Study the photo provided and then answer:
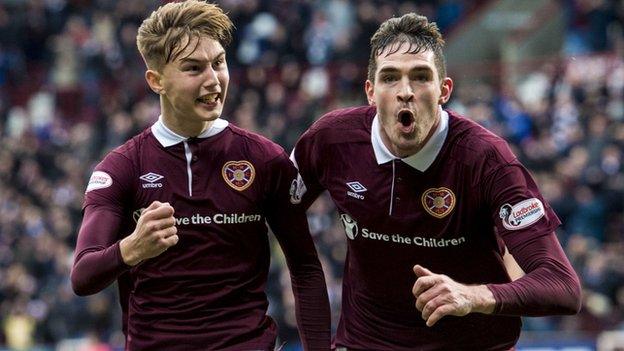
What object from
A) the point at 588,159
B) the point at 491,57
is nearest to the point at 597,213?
the point at 588,159

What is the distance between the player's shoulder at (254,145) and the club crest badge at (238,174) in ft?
0.25

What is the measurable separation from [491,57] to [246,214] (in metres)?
15.6

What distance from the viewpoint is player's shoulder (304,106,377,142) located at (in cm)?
624

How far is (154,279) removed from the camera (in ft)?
19.4

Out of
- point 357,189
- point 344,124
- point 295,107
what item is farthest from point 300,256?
point 295,107

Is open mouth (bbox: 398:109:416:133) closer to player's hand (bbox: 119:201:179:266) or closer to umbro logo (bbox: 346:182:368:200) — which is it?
umbro logo (bbox: 346:182:368:200)

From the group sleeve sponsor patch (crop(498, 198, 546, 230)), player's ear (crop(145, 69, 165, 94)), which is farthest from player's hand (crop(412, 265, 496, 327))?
player's ear (crop(145, 69, 165, 94))

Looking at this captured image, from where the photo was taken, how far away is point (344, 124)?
6.27m

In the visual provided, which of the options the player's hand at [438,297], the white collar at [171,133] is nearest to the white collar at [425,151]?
the white collar at [171,133]

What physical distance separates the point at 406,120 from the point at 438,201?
0.40 meters

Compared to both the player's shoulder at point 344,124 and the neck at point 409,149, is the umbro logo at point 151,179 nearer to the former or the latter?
the player's shoulder at point 344,124

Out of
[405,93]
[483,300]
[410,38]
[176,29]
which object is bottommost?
[483,300]

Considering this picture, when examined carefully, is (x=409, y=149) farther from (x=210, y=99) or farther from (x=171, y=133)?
(x=171, y=133)

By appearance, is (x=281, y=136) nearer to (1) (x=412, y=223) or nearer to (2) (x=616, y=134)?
(2) (x=616, y=134)
